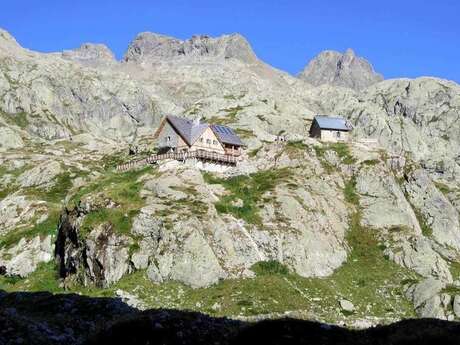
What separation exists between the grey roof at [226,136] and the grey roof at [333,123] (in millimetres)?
22883

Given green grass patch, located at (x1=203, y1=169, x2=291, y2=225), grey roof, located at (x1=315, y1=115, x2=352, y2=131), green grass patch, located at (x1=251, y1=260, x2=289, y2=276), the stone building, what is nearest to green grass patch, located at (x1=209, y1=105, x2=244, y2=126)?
grey roof, located at (x1=315, y1=115, x2=352, y2=131)

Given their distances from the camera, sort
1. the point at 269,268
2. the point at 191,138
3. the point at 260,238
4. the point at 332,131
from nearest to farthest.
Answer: the point at 269,268 < the point at 260,238 < the point at 191,138 < the point at 332,131

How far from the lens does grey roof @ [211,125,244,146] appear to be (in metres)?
112

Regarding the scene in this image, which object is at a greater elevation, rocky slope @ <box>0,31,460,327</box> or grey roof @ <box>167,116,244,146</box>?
grey roof @ <box>167,116,244,146</box>

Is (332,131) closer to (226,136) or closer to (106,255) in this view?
(226,136)

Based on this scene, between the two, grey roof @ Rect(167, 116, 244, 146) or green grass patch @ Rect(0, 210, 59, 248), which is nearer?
green grass patch @ Rect(0, 210, 59, 248)

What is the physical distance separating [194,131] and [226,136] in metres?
8.75

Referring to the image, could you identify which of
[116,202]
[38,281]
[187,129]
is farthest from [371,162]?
[38,281]

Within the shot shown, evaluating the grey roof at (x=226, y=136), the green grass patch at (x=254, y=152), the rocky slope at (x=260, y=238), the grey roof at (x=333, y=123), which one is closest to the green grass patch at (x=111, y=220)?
the rocky slope at (x=260, y=238)

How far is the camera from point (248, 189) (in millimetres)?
90438

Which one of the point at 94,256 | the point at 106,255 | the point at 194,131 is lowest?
the point at 94,256

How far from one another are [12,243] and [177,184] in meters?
28.1

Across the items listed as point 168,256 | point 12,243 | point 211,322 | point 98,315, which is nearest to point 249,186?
point 168,256

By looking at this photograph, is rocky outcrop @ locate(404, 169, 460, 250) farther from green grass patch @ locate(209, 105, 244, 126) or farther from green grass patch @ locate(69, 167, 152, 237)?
green grass patch @ locate(209, 105, 244, 126)
